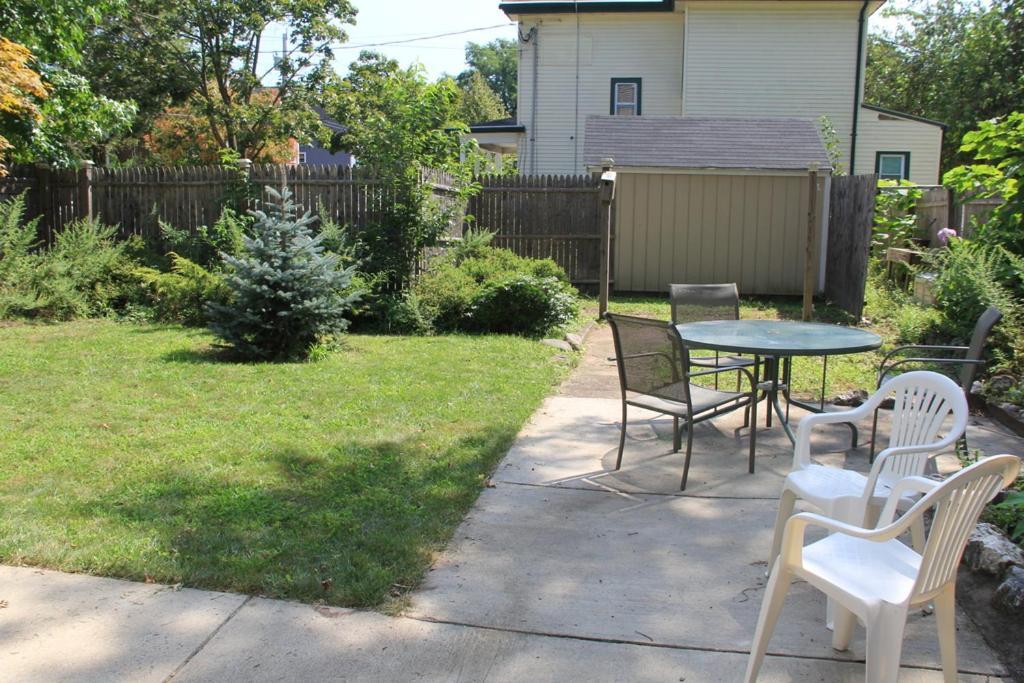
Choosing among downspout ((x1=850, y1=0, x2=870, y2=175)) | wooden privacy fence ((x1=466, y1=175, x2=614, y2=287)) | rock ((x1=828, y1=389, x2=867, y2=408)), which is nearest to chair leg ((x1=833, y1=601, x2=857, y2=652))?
rock ((x1=828, y1=389, x2=867, y2=408))

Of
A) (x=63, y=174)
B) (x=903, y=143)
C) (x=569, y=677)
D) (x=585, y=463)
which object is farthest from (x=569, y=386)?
(x=903, y=143)

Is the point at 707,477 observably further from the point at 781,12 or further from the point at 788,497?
the point at 781,12

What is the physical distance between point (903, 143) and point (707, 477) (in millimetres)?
17912

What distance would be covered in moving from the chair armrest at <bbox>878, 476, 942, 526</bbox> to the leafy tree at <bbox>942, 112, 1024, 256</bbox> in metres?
6.75

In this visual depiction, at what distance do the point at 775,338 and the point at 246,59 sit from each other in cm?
2042

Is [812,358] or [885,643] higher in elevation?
[885,643]

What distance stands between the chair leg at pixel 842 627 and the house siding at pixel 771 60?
17811 mm

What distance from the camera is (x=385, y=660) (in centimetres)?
296

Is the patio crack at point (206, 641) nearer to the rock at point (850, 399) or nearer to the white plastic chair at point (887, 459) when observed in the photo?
the white plastic chair at point (887, 459)

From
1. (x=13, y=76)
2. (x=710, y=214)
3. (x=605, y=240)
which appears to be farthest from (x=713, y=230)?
(x=13, y=76)

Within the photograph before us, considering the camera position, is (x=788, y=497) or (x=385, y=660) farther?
(x=788, y=497)

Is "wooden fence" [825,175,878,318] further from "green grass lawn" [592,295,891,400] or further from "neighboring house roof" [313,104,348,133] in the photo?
"neighboring house roof" [313,104,348,133]

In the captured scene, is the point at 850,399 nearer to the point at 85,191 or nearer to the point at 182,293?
the point at 182,293

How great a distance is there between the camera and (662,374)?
5035mm
